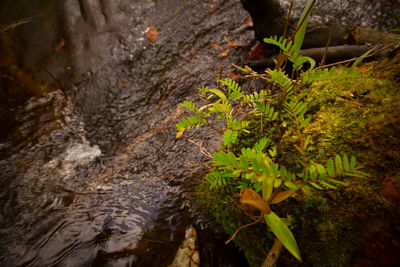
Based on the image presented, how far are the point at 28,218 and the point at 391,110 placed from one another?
3.22 m

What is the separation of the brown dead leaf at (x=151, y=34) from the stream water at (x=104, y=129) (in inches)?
4.6

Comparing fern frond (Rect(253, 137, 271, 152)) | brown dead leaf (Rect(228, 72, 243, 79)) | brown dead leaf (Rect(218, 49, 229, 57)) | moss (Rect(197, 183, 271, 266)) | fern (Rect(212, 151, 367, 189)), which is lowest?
moss (Rect(197, 183, 271, 266))

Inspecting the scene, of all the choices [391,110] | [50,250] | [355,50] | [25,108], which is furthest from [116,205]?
[355,50]

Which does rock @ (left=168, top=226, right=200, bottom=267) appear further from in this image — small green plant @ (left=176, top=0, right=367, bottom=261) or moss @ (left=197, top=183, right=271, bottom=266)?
small green plant @ (left=176, top=0, right=367, bottom=261)

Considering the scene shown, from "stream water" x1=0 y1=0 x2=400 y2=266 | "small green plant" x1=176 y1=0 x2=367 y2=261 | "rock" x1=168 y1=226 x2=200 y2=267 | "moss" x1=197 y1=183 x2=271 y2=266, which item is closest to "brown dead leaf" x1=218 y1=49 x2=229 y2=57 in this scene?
"stream water" x1=0 y1=0 x2=400 y2=266

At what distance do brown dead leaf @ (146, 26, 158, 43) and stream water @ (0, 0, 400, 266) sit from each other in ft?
0.38

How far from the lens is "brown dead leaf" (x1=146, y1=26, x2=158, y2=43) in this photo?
3.74 m

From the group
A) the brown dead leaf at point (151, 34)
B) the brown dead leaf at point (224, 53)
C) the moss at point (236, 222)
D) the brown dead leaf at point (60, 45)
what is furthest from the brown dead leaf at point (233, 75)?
the brown dead leaf at point (60, 45)

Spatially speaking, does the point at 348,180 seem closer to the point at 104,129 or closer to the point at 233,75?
the point at 233,75

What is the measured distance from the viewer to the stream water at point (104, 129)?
1806mm

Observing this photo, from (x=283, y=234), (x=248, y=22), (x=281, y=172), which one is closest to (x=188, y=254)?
(x=283, y=234)

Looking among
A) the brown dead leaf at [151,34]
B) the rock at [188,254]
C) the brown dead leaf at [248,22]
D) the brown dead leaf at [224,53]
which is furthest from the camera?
the brown dead leaf at [151,34]

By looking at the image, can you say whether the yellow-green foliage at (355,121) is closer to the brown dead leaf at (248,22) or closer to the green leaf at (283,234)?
the green leaf at (283,234)

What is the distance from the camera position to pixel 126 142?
8.65 feet
